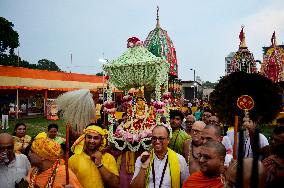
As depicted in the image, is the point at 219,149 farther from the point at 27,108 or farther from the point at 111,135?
the point at 27,108

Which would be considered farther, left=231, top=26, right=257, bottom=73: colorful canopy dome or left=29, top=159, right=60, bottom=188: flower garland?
left=231, top=26, right=257, bottom=73: colorful canopy dome

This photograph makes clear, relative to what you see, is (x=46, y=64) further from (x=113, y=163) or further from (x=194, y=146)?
(x=113, y=163)

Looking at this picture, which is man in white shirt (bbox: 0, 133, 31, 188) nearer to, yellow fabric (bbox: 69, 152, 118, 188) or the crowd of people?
the crowd of people

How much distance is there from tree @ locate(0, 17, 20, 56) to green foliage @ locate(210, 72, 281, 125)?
42192 mm

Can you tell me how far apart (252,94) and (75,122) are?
263 cm

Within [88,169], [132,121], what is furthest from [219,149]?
[132,121]

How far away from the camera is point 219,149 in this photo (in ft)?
10.9

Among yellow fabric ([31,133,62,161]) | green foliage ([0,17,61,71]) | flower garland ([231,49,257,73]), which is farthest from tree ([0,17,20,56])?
yellow fabric ([31,133,62,161])

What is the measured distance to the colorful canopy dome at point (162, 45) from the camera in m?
7.01

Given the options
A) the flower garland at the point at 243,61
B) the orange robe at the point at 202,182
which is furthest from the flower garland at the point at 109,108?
the flower garland at the point at 243,61

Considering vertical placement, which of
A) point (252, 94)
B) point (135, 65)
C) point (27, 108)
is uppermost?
point (135, 65)

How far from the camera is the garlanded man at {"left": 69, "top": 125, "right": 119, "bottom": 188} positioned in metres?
4.12

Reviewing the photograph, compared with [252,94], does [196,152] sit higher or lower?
lower

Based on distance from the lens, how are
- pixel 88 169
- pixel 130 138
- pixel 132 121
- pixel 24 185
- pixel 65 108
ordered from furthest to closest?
pixel 132 121
pixel 130 138
pixel 65 108
pixel 88 169
pixel 24 185
